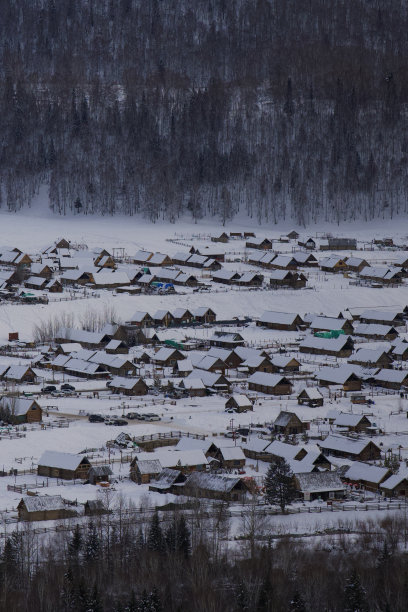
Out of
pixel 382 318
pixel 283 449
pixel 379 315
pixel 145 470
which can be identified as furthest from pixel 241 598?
pixel 379 315

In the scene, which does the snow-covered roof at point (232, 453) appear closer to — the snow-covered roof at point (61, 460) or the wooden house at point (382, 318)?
the snow-covered roof at point (61, 460)

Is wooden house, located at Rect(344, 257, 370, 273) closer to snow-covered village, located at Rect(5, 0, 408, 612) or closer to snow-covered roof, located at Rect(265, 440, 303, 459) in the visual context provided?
snow-covered village, located at Rect(5, 0, 408, 612)

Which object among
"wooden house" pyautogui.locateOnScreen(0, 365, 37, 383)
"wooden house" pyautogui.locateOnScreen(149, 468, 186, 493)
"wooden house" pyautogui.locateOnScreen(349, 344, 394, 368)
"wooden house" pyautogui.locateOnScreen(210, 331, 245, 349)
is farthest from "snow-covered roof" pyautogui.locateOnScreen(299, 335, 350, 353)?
"wooden house" pyautogui.locateOnScreen(149, 468, 186, 493)

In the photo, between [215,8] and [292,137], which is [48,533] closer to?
[292,137]

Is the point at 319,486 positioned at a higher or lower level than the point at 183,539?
lower

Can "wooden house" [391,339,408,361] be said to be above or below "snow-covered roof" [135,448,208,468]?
below

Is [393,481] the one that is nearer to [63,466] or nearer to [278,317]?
[63,466]

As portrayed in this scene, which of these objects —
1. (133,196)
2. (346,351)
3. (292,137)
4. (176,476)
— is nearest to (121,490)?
(176,476)
